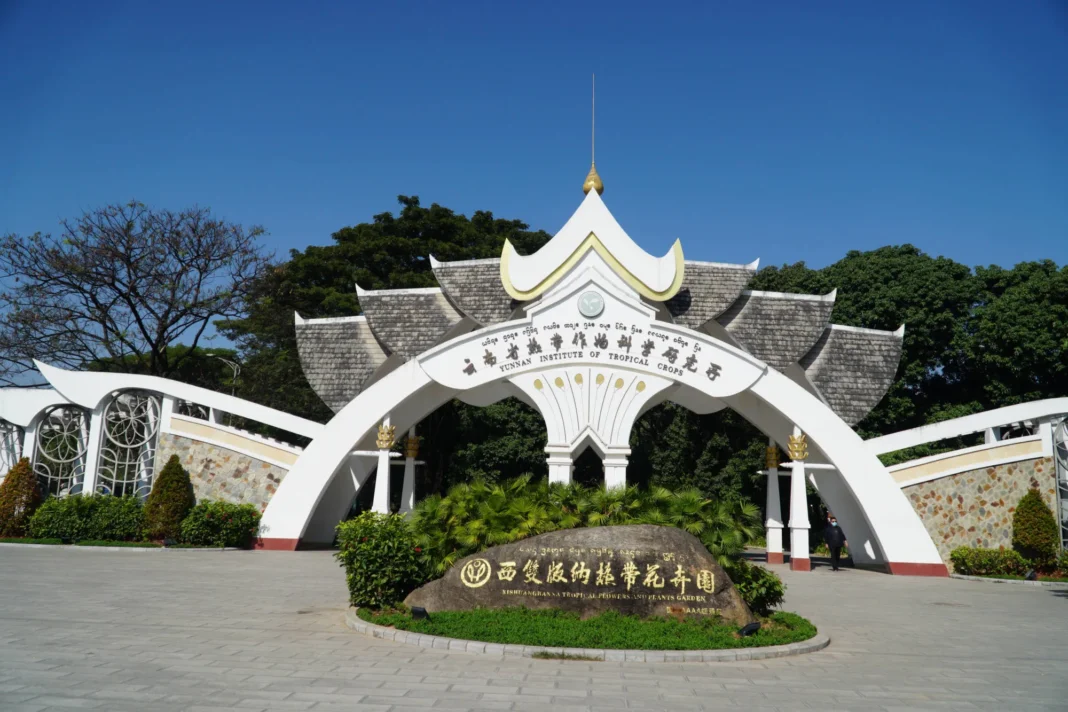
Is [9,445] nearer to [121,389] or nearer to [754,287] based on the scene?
[121,389]

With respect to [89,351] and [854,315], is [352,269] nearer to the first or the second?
[89,351]

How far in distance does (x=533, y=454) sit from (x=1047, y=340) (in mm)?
17492

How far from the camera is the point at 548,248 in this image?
67.6 feet

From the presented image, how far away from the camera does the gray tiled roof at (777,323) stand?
20625 millimetres

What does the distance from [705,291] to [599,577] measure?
12.7m

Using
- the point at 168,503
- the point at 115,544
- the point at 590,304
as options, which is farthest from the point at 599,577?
the point at 115,544

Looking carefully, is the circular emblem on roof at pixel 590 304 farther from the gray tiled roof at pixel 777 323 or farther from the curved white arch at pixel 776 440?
the gray tiled roof at pixel 777 323

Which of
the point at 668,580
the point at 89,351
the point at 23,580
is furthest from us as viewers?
the point at 89,351

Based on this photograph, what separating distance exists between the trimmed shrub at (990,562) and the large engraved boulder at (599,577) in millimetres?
11600

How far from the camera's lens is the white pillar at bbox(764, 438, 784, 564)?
20969mm

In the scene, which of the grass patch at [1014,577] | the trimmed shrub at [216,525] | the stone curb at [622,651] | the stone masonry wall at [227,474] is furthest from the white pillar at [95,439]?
the grass patch at [1014,577]

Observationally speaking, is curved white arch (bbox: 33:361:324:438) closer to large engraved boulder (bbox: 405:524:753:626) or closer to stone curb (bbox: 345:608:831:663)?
large engraved boulder (bbox: 405:524:753:626)

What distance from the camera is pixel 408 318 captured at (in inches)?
853

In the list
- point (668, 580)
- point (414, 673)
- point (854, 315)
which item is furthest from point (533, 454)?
point (414, 673)
